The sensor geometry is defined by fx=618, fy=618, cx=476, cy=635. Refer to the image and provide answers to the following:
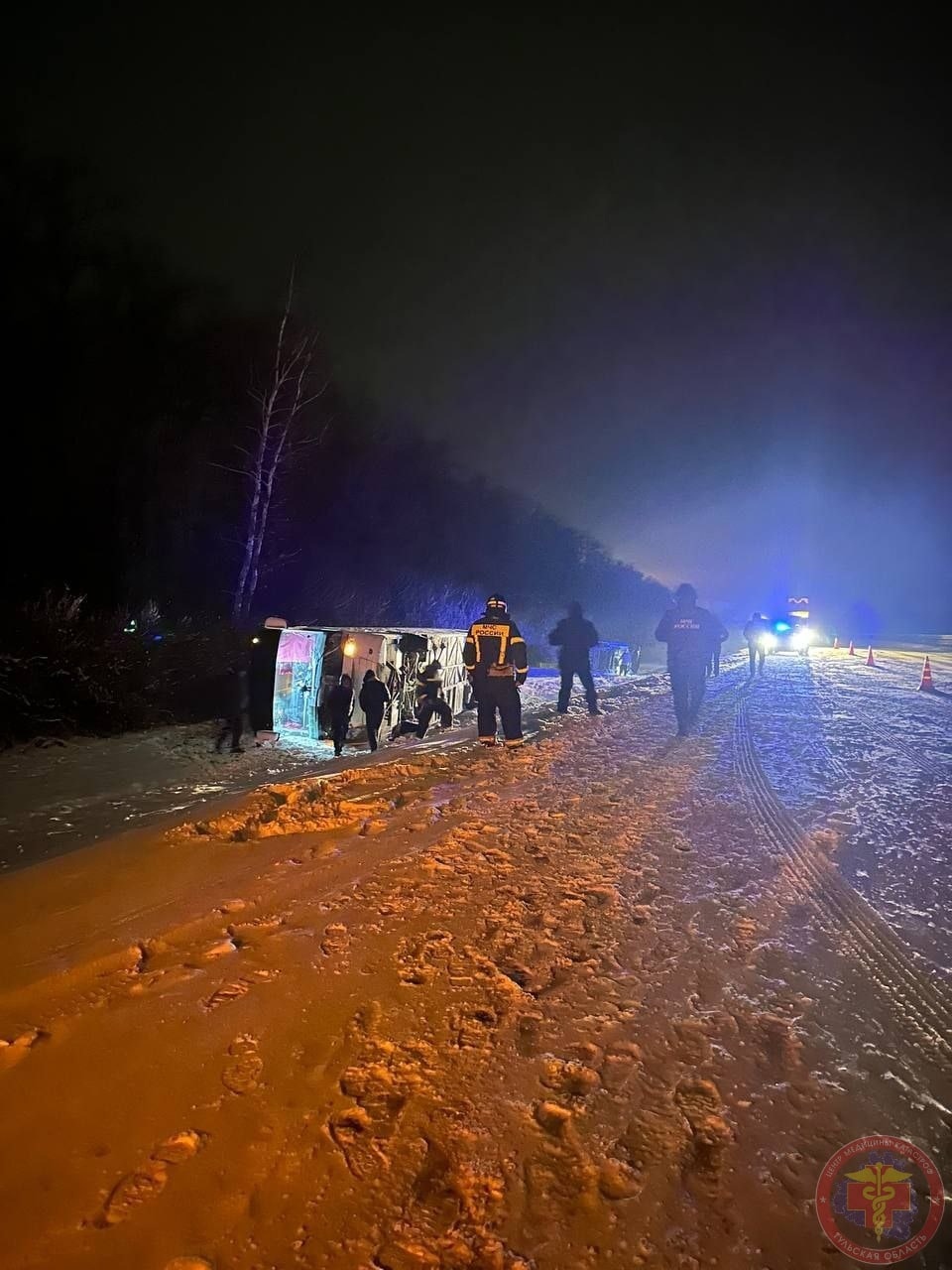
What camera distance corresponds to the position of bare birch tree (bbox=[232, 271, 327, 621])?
1570 cm

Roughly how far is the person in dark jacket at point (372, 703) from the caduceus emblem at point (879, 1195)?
7.03 meters

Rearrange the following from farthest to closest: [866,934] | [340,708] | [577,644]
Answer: [577,644], [340,708], [866,934]

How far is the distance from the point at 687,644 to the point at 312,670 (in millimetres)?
5725

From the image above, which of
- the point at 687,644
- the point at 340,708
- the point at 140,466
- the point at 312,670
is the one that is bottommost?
the point at 340,708

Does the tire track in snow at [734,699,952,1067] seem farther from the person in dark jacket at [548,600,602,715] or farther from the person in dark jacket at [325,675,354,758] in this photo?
the person in dark jacket at [548,600,602,715]

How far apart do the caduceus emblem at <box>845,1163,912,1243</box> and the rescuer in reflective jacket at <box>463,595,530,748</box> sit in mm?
A: 6106

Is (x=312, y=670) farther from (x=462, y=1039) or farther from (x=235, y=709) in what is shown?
(x=462, y=1039)

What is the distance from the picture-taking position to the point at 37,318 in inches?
595

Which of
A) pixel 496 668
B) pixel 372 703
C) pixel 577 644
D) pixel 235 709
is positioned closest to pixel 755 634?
pixel 577 644

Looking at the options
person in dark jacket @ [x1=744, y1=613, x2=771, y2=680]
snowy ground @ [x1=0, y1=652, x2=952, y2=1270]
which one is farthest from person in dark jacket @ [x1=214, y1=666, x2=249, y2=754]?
person in dark jacket @ [x1=744, y1=613, x2=771, y2=680]

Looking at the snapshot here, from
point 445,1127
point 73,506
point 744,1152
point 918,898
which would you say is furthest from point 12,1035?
point 73,506

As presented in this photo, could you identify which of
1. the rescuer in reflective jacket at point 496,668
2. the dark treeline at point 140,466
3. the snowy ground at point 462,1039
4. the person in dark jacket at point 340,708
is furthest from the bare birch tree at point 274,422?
the snowy ground at point 462,1039

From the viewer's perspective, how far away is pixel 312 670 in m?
8.54

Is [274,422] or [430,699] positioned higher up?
[274,422]
